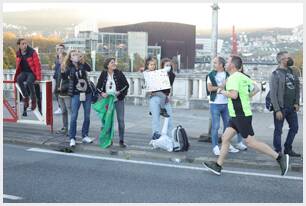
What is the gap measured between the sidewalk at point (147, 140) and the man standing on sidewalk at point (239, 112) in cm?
53

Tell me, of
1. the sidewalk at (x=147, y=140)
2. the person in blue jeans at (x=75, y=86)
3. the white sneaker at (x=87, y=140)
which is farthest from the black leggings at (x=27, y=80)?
the white sneaker at (x=87, y=140)

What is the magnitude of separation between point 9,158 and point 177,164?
276 cm

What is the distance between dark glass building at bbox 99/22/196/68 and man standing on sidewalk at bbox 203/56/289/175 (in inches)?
5178

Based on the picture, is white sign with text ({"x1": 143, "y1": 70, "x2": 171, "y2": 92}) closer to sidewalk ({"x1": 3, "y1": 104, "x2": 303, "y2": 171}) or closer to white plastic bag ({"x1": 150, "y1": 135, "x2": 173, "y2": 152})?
white plastic bag ({"x1": 150, "y1": 135, "x2": 173, "y2": 152})

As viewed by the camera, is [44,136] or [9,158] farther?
[44,136]

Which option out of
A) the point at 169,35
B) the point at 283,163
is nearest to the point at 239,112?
the point at 283,163

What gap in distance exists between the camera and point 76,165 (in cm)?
724

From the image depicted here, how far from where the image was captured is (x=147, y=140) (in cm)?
903

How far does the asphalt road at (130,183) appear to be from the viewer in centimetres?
561

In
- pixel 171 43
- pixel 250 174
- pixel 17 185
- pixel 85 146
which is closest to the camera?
pixel 17 185

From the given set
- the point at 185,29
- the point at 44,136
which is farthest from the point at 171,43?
the point at 44,136

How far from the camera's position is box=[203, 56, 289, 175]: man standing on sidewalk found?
6676mm

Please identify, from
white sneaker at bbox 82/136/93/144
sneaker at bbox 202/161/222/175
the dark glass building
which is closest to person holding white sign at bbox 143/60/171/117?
white sneaker at bbox 82/136/93/144

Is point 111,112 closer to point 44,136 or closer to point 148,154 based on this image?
point 148,154
